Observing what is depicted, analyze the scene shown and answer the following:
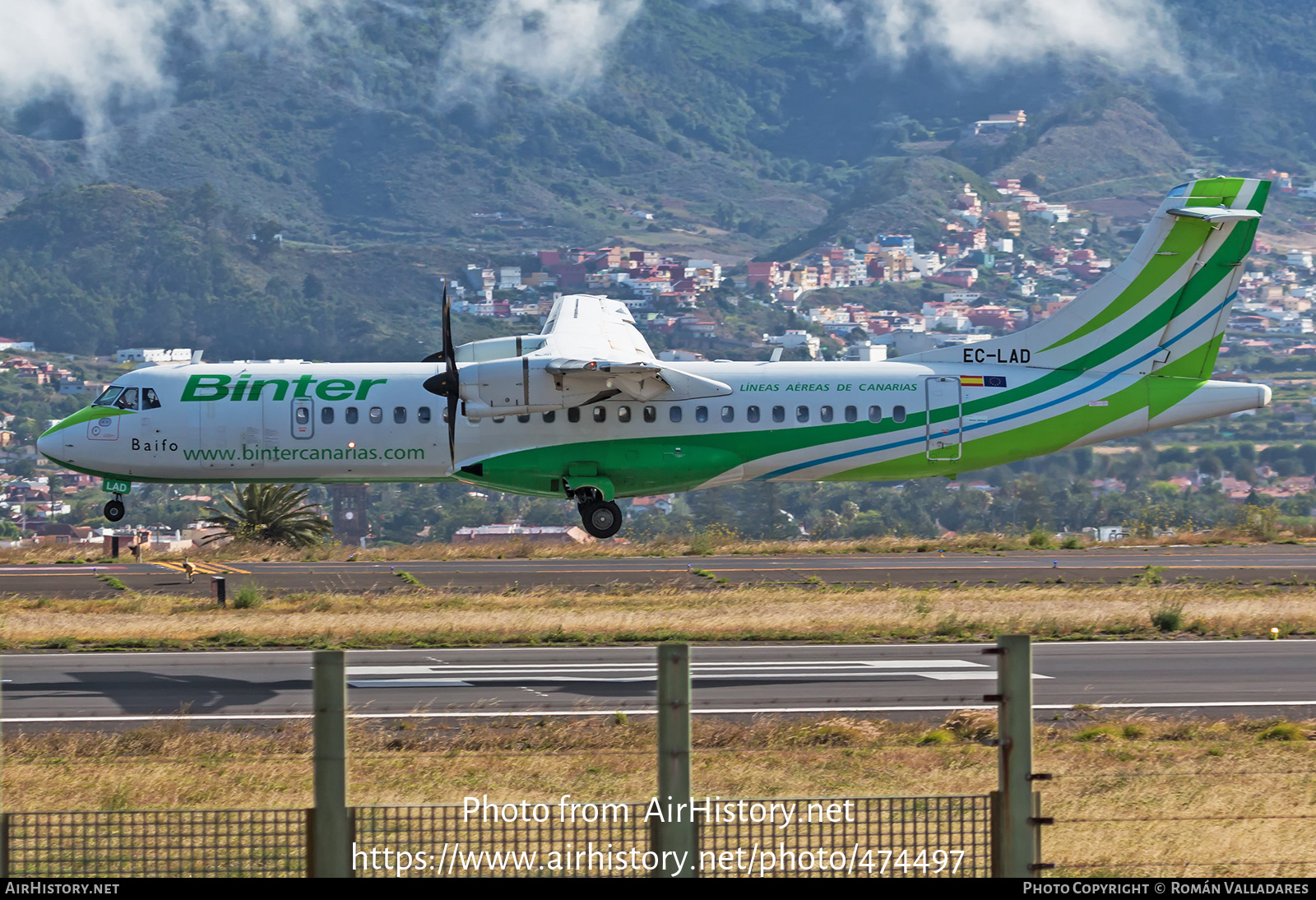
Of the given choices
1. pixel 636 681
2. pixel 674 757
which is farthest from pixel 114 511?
pixel 674 757

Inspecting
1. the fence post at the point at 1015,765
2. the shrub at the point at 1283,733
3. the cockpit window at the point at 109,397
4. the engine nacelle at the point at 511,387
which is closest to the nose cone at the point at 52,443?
the cockpit window at the point at 109,397

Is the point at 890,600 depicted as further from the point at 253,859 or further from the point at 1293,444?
the point at 1293,444

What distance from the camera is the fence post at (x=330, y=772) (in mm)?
8883

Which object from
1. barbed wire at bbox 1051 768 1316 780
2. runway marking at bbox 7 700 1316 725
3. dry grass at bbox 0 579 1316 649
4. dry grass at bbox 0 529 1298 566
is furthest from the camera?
dry grass at bbox 0 529 1298 566

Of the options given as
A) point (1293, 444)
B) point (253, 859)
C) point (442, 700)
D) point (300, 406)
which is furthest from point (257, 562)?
point (1293, 444)

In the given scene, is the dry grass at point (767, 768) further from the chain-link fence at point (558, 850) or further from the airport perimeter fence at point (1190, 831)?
the chain-link fence at point (558, 850)

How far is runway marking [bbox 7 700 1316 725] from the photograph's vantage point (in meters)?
19.6

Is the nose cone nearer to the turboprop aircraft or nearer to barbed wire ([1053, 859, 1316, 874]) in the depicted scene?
the turboprop aircraft

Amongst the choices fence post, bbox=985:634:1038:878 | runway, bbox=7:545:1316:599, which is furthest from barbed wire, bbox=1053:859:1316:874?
runway, bbox=7:545:1316:599

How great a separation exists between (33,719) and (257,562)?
22.9 metres

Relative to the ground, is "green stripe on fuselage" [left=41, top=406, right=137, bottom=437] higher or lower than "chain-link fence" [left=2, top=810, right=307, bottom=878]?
higher

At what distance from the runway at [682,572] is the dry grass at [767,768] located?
56.4 feet

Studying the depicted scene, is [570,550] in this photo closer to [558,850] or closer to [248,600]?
[248,600]

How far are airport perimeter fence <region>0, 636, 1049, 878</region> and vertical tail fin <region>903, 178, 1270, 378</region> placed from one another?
23.4 meters
